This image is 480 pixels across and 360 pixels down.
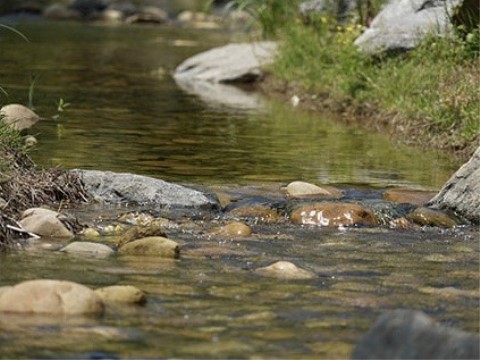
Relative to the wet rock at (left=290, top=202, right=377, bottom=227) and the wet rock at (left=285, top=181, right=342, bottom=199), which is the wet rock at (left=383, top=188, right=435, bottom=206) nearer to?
the wet rock at (left=285, top=181, right=342, bottom=199)

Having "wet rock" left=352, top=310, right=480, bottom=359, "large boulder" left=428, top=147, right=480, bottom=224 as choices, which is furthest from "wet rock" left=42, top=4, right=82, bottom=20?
"wet rock" left=352, top=310, right=480, bottom=359

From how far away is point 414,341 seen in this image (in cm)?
460

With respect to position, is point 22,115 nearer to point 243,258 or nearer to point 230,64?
point 243,258

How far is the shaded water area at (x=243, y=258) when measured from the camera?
5.39 m

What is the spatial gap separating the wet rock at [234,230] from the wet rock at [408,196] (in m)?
1.61

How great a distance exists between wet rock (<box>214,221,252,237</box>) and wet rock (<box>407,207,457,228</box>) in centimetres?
111

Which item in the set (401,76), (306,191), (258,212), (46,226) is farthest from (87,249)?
(401,76)

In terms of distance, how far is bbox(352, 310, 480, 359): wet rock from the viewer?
4.56 meters

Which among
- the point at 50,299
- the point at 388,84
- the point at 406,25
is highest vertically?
the point at 406,25

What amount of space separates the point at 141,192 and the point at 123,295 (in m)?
2.78

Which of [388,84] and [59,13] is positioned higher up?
[388,84]

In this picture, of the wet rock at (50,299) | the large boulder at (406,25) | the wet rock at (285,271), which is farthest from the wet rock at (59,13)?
the wet rock at (50,299)

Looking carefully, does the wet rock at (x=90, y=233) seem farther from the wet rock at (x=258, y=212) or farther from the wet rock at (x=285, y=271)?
the wet rock at (x=285, y=271)

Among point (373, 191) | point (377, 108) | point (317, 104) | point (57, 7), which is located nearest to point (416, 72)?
point (377, 108)
